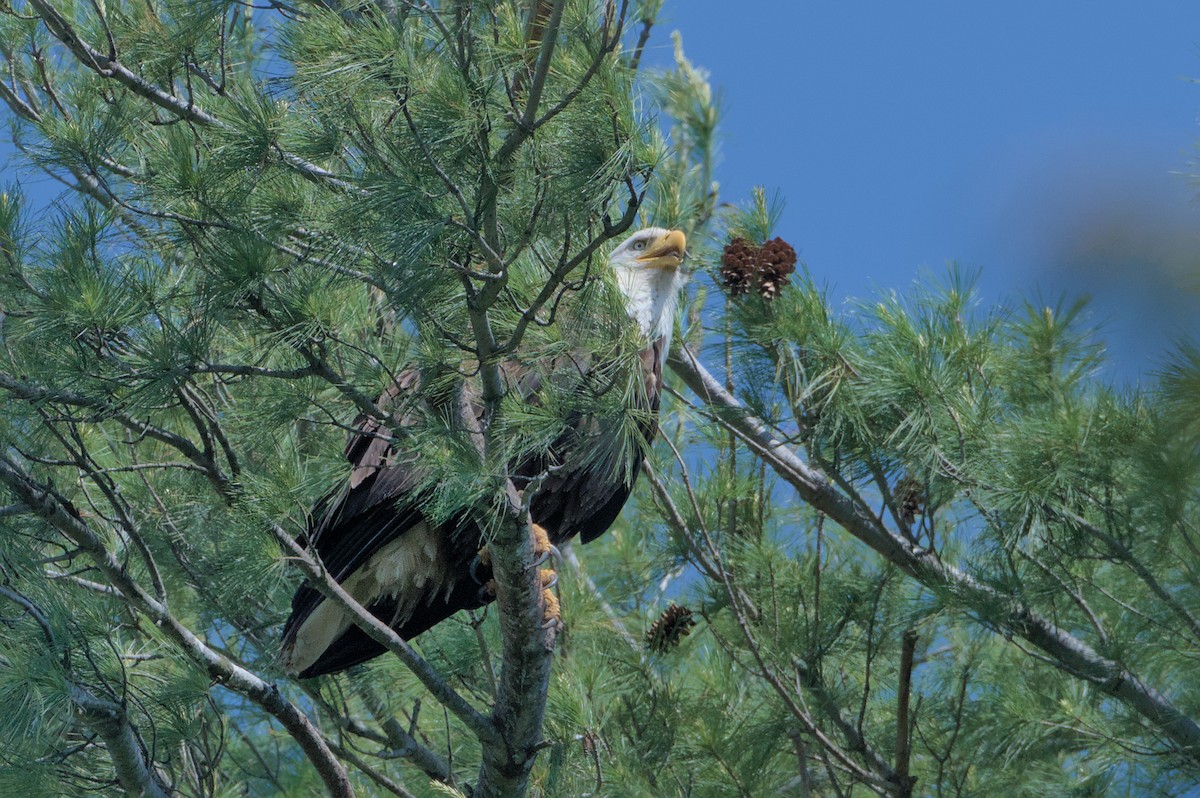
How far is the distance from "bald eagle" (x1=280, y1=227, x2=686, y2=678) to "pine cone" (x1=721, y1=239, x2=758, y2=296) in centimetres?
19

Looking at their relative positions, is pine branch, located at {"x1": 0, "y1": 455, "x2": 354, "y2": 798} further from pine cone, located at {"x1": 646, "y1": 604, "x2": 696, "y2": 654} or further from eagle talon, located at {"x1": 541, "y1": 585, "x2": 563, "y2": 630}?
pine cone, located at {"x1": 646, "y1": 604, "x2": 696, "y2": 654}

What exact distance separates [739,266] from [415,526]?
3.23 feet

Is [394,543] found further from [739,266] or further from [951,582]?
[951,582]

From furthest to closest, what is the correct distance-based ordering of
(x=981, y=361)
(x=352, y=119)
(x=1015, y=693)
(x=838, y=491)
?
1. (x=838, y=491)
2. (x=1015, y=693)
3. (x=981, y=361)
4. (x=352, y=119)

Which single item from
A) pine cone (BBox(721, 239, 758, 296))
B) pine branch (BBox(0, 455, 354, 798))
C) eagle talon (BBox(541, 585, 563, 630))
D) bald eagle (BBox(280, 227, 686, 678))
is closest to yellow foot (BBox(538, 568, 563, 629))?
eagle talon (BBox(541, 585, 563, 630))

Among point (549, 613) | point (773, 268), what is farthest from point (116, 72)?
point (773, 268)

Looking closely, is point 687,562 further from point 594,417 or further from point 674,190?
point 594,417

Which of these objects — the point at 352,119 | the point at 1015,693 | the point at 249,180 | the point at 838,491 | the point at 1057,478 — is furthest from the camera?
the point at 838,491

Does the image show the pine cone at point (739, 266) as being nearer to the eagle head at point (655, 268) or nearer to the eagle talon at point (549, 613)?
the eagle head at point (655, 268)

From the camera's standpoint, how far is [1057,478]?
2832 millimetres

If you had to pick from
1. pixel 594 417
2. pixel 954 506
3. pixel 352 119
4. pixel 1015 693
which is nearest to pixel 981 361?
pixel 954 506

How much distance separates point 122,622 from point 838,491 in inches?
72.8

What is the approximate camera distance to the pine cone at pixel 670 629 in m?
3.67

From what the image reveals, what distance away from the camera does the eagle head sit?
346 centimetres
